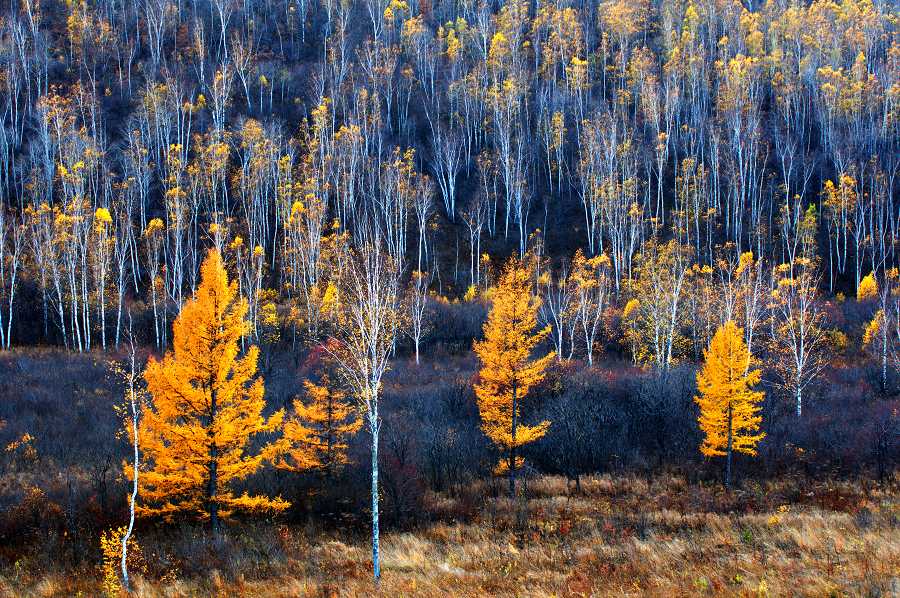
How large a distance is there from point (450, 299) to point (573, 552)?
36.3 meters

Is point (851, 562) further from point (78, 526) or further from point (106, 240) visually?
point (106, 240)

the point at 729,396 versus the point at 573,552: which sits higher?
the point at 729,396

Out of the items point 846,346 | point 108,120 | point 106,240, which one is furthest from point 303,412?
point 108,120

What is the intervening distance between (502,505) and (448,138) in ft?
162

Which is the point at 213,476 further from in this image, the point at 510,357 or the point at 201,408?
the point at 510,357

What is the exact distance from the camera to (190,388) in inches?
691

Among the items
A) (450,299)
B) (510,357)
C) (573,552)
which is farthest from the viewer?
(450,299)

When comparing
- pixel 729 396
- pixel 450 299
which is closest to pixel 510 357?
pixel 729 396

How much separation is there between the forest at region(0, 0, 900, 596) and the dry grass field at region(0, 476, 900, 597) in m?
0.15

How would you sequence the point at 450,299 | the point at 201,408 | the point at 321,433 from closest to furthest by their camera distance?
the point at 201,408 → the point at 321,433 → the point at 450,299

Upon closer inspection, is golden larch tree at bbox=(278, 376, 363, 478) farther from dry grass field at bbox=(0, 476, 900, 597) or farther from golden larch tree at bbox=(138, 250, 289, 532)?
golden larch tree at bbox=(138, 250, 289, 532)

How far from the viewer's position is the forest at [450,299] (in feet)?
56.0

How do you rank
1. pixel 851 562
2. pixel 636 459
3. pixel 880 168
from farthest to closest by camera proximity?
pixel 880 168
pixel 636 459
pixel 851 562

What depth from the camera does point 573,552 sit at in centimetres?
1592
